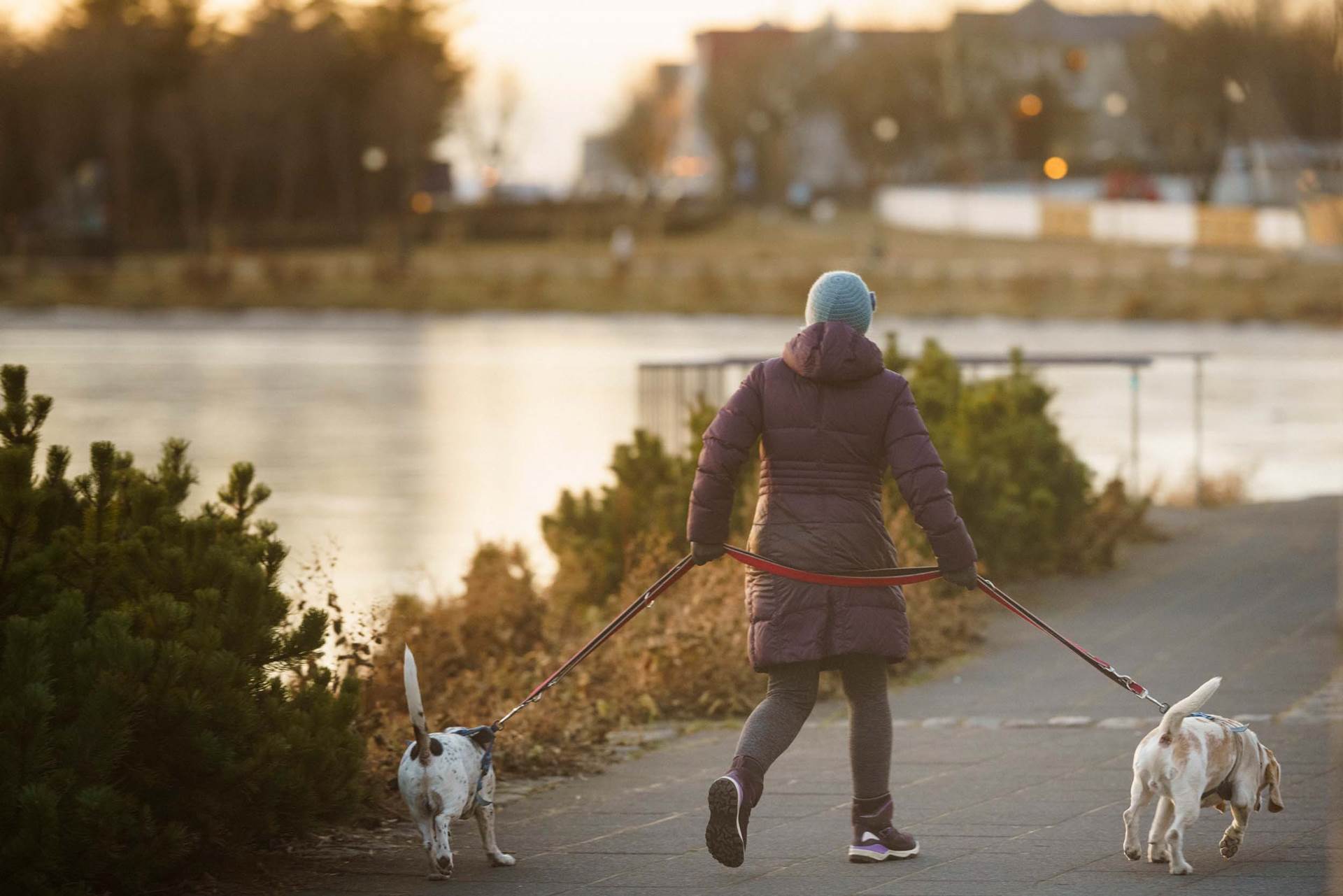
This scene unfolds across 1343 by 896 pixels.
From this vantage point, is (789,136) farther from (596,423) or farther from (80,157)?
(596,423)

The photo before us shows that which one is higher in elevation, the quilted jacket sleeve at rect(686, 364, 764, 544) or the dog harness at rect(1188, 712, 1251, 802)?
the quilted jacket sleeve at rect(686, 364, 764, 544)

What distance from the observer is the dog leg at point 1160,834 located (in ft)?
17.5

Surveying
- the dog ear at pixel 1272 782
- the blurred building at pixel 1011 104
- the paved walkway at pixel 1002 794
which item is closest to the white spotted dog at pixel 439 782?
the paved walkway at pixel 1002 794

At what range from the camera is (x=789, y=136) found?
376ft

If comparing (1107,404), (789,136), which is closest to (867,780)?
(1107,404)

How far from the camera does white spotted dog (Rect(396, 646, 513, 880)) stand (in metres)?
5.21

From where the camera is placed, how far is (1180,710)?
510 cm

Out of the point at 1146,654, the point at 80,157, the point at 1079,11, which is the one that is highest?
the point at 1079,11

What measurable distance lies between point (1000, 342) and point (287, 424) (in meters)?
15.7

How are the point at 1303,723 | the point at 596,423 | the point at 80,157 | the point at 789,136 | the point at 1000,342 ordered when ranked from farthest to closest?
the point at 789,136 < the point at 80,157 < the point at 1000,342 < the point at 596,423 < the point at 1303,723

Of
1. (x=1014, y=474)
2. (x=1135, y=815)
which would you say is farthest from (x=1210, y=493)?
(x=1135, y=815)

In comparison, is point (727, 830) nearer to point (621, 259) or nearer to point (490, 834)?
point (490, 834)

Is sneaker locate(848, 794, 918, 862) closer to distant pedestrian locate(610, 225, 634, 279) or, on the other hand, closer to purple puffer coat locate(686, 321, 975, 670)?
purple puffer coat locate(686, 321, 975, 670)

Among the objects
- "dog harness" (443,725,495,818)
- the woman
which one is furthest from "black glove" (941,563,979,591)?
"dog harness" (443,725,495,818)
